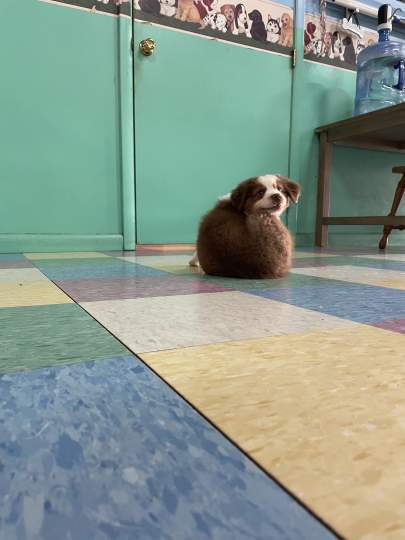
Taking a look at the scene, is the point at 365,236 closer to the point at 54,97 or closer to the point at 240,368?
the point at 54,97

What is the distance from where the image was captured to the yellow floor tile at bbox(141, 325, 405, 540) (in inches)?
8.1

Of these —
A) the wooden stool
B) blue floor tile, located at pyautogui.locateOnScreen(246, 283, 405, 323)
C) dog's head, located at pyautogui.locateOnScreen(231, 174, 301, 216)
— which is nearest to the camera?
blue floor tile, located at pyautogui.locateOnScreen(246, 283, 405, 323)

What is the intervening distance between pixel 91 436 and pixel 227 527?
0.37 feet

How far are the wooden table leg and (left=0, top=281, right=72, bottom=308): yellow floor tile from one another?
1.67 meters

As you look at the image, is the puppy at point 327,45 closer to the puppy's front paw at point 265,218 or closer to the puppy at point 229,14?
the puppy at point 229,14

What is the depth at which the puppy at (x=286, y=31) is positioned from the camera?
204 centimetres

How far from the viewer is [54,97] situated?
1.65 meters

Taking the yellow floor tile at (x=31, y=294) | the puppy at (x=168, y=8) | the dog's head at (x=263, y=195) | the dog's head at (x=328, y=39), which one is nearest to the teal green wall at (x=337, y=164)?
the dog's head at (x=328, y=39)

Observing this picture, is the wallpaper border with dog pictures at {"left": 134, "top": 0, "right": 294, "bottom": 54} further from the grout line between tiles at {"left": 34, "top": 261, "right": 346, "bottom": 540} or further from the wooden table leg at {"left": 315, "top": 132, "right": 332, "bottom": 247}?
the grout line between tiles at {"left": 34, "top": 261, "right": 346, "bottom": 540}

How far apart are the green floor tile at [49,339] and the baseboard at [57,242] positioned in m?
1.13

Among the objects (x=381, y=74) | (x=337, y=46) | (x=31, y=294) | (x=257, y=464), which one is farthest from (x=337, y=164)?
(x=257, y=464)

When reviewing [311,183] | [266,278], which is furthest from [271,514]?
[311,183]

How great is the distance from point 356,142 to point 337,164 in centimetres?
16

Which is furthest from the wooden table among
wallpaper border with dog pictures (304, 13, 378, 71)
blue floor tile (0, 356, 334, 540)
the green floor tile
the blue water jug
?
blue floor tile (0, 356, 334, 540)
